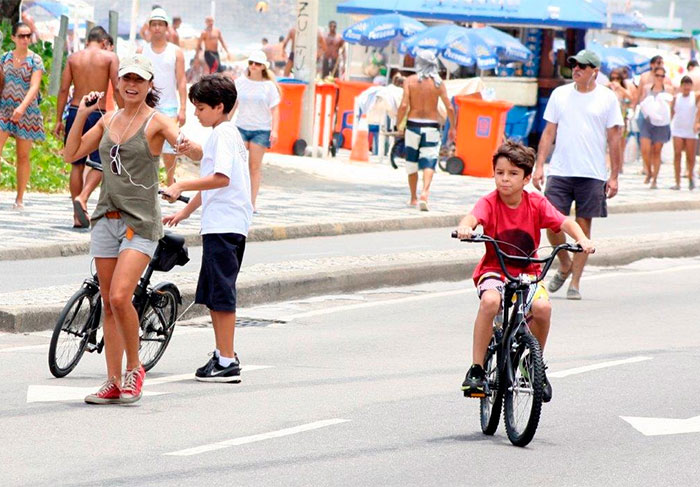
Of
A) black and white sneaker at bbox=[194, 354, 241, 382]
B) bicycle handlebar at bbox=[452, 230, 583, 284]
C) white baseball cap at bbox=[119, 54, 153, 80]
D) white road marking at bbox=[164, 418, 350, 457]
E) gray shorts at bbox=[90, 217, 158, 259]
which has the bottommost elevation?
black and white sneaker at bbox=[194, 354, 241, 382]

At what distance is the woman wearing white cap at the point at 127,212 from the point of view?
26.2 feet

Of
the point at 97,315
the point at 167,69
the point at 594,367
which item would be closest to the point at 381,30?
the point at 167,69

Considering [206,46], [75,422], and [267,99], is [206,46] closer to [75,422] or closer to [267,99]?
[267,99]

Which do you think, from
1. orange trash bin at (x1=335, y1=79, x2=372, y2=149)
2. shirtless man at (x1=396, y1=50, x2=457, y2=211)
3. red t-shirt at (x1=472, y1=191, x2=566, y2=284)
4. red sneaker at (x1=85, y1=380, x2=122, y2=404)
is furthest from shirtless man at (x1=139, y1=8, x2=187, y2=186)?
orange trash bin at (x1=335, y1=79, x2=372, y2=149)

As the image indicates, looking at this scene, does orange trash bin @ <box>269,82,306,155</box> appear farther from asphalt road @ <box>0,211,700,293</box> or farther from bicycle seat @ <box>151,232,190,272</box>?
bicycle seat @ <box>151,232,190,272</box>

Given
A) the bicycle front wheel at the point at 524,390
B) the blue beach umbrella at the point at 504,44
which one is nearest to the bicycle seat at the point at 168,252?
the bicycle front wheel at the point at 524,390

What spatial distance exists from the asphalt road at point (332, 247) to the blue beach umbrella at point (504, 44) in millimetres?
7518

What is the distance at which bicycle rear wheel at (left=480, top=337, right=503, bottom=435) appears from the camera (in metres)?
7.43

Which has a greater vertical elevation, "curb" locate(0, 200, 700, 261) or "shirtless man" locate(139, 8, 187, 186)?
"shirtless man" locate(139, 8, 187, 186)

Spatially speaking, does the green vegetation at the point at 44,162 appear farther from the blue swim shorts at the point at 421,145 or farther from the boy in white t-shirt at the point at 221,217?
the boy in white t-shirt at the point at 221,217

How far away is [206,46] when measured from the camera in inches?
1425

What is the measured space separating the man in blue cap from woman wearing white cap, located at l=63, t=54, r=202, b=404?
18.6 ft

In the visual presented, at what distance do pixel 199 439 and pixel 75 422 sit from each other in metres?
0.68

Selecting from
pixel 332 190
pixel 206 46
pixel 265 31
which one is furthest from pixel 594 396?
pixel 265 31
